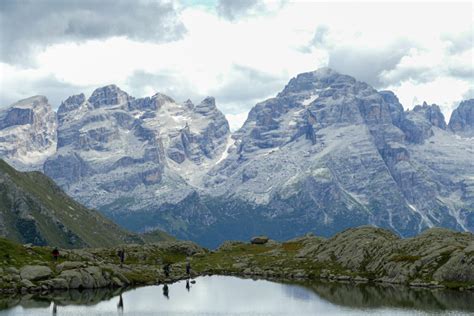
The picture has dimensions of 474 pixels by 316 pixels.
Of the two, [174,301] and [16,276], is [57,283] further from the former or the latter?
[174,301]

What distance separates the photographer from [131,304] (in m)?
178

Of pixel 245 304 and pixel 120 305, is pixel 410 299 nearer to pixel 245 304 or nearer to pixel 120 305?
pixel 245 304


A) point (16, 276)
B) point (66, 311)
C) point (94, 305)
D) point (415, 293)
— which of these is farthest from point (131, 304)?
point (415, 293)

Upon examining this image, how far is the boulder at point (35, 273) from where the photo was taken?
19138cm

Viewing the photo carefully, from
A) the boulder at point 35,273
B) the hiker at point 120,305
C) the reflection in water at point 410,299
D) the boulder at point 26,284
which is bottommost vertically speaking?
the reflection in water at point 410,299

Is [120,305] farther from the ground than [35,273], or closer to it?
closer to it

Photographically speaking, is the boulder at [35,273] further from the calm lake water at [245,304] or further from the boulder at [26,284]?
the calm lake water at [245,304]

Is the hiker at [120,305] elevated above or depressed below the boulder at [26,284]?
below

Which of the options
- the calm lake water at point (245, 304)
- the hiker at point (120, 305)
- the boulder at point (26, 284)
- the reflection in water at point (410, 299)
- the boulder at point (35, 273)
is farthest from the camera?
the boulder at point (35, 273)

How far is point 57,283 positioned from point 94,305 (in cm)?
2546

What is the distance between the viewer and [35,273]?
193 meters

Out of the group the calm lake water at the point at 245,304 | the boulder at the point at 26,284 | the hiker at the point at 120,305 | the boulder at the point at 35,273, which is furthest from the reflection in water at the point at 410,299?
the boulder at the point at 26,284

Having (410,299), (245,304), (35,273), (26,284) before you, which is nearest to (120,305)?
(26,284)

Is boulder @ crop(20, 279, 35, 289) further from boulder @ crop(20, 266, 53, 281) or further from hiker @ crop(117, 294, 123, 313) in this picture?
hiker @ crop(117, 294, 123, 313)
